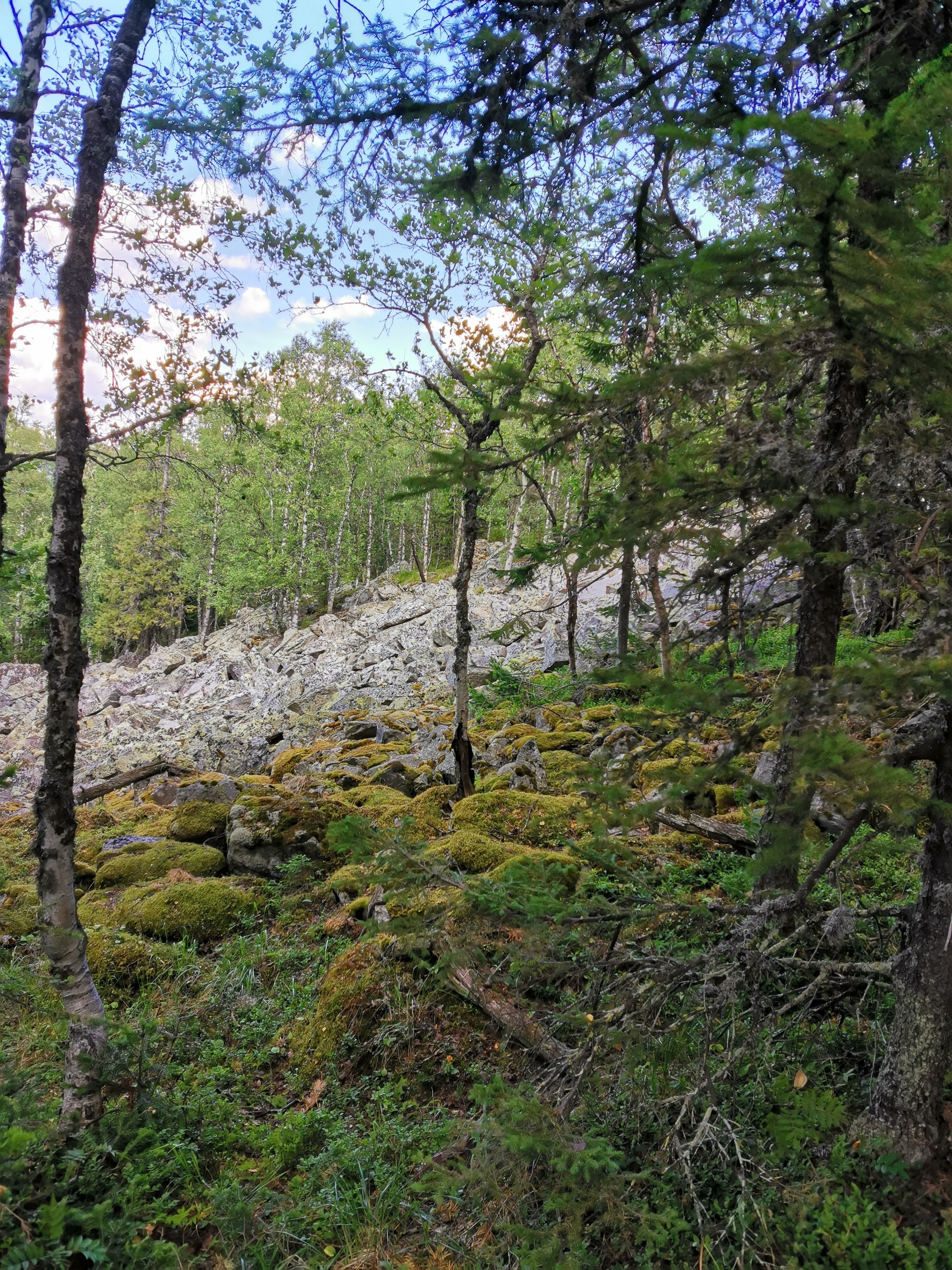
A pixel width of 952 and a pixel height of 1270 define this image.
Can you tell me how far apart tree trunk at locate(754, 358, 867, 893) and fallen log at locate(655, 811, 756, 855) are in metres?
1.71

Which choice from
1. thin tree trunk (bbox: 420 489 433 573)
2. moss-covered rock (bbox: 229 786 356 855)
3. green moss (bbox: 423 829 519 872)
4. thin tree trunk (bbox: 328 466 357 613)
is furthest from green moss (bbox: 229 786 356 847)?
thin tree trunk (bbox: 420 489 433 573)

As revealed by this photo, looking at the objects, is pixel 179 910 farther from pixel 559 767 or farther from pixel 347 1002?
pixel 559 767

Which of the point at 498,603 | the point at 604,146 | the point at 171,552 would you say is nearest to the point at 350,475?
the point at 171,552

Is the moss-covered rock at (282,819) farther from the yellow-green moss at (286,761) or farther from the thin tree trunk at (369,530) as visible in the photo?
the thin tree trunk at (369,530)

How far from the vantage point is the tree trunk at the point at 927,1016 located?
7.91 ft

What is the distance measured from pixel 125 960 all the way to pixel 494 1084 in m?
4.42

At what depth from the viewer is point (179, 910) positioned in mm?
6117

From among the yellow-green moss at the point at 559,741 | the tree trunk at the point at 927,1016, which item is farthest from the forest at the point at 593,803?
the yellow-green moss at the point at 559,741

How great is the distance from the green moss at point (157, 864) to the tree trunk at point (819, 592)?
5777 millimetres

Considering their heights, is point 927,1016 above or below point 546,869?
below

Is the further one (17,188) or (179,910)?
(179,910)

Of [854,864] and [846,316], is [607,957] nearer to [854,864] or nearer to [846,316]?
[854,864]

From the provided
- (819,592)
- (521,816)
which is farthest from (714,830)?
(819,592)

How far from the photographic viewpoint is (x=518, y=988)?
366 centimetres
